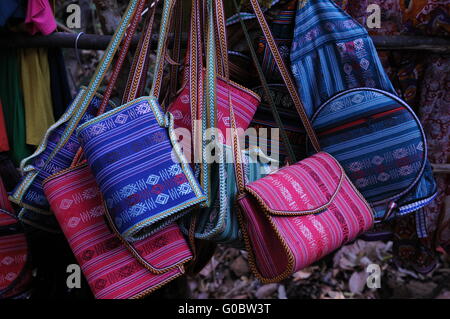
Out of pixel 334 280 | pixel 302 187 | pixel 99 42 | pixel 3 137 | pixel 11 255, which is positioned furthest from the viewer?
pixel 334 280

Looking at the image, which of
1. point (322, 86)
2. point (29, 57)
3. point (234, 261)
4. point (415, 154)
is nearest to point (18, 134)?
point (29, 57)

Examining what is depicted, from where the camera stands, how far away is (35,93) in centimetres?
162

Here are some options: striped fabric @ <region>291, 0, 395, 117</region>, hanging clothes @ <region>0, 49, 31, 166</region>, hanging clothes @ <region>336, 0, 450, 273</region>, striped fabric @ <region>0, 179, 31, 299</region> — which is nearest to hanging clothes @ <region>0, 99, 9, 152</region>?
hanging clothes @ <region>0, 49, 31, 166</region>

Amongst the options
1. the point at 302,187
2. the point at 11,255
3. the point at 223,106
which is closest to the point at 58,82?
the point at 11,255

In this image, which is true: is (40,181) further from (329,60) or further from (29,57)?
(329,60)

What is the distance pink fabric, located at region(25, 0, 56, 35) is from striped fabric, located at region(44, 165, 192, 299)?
64 cm

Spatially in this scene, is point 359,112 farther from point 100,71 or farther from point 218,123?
point 100,71

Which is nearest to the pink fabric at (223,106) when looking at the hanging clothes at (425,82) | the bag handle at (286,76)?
the bag handle at (286,76)

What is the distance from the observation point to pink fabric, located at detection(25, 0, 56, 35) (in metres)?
1.40

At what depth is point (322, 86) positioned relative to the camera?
1257mm

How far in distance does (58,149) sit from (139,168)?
0.33 m

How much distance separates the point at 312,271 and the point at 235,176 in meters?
1.91

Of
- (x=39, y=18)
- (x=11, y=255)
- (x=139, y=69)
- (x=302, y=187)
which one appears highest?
(x=39, y=18)

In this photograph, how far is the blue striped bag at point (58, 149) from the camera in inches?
43.9
